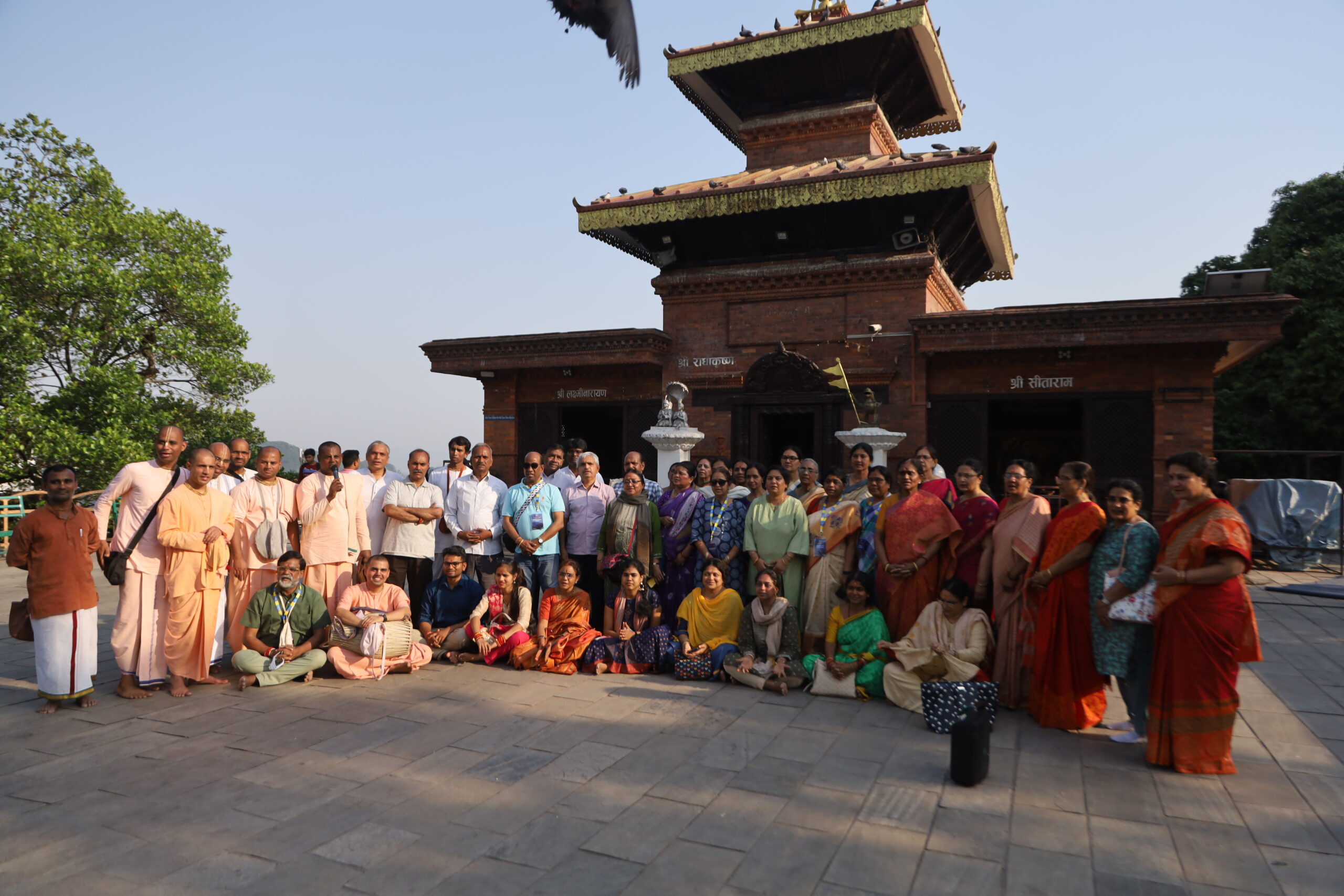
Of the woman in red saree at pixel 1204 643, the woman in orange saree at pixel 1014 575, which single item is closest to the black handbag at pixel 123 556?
the woman in orange saree at pixel 1014 575

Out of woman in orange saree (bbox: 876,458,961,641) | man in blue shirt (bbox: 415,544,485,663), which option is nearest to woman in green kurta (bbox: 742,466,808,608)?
woman in orange saree (bbox: 876,458,961,641)

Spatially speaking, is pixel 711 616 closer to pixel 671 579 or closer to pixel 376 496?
pixel 671 579

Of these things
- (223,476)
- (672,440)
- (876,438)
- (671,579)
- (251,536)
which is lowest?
(671,579)

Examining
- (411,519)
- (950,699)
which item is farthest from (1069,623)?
(411,519)

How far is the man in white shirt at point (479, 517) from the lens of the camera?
22.1 ft

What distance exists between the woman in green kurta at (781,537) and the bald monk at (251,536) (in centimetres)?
380

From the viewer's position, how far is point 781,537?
19.9 feet

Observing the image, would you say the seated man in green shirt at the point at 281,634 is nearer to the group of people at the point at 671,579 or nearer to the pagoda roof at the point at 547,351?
the group of people at the point at 671,579

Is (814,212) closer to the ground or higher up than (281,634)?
higher up

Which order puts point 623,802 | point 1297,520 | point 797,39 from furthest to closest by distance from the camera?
point 797,39 → point 1297,520 → point 623,802

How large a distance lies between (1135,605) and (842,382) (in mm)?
7822

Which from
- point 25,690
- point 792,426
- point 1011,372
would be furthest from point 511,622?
point 792,426

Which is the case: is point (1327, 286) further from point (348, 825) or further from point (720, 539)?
point (348, 825)

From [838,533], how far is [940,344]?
6.31 m
